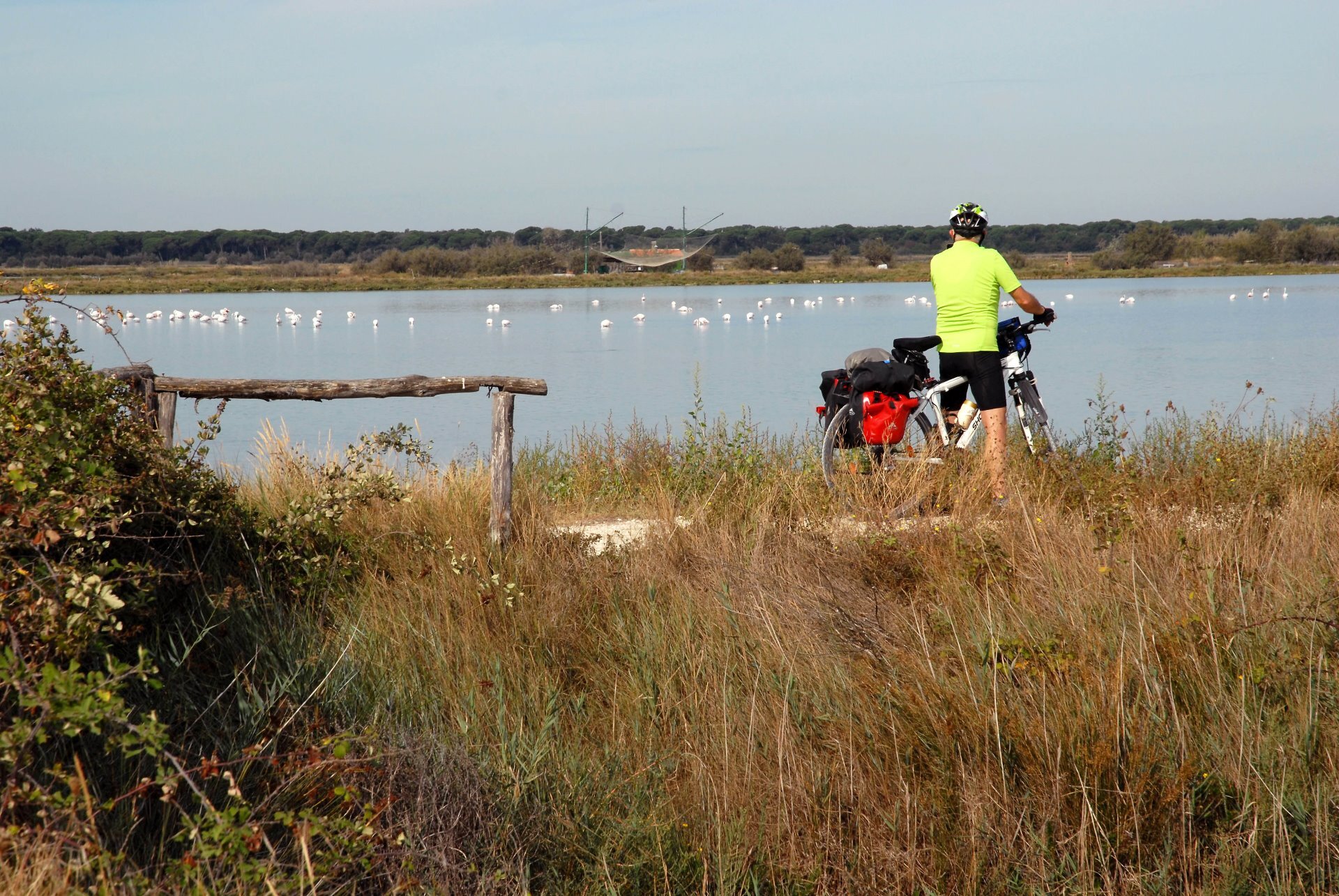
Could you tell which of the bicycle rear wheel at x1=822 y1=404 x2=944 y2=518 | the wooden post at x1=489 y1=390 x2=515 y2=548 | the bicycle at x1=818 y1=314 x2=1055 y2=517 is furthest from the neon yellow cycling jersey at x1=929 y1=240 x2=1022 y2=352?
the wooden post at x1=489 y1=390 x2=515 y2=548

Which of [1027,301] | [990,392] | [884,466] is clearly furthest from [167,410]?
[1027,301]

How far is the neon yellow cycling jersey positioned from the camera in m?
7.15

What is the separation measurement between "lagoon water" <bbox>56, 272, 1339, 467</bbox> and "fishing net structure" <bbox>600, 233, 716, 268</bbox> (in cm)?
3857

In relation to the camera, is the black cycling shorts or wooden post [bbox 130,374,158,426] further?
the black cycling shorts

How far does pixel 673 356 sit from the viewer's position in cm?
2642

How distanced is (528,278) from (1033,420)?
70.5 m

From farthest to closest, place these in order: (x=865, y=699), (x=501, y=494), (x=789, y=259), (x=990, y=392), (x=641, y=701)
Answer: (x=789, y=259) < (x=990, y=392) < (x=501, y=494) < (x=641, y=701) < (x=865, y=699)

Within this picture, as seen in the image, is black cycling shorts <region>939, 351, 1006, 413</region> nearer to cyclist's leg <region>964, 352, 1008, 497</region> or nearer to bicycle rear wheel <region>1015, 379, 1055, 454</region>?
cyclist's leg <region>964, 352, 1008, 497</region>

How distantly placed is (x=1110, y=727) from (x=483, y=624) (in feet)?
9.13

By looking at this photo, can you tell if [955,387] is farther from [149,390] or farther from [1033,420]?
[149,390]

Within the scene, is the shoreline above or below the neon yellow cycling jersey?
above

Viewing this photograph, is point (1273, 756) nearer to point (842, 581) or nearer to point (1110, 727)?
point (1110, 727)

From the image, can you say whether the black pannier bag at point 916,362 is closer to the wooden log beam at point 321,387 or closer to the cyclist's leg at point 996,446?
the cyclist's leg at point 996,446

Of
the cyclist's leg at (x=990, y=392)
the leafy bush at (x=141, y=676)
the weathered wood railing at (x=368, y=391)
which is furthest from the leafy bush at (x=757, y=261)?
the leafy bush at (x=141, y=676)
